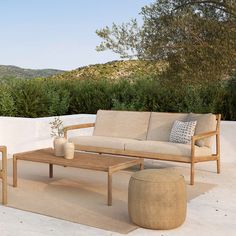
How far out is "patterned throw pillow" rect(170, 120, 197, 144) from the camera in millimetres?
7238

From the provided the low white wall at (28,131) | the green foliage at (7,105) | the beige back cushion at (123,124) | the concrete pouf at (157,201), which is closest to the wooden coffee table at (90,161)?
the concrete pouf at (157,201)

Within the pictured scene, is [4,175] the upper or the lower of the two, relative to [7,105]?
lower

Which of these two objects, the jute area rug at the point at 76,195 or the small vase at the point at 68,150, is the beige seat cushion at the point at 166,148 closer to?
the jute area rug at the point at 76,195

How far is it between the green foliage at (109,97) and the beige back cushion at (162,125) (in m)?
1.95

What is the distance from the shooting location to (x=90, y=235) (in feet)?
14.2

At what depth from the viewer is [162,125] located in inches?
307

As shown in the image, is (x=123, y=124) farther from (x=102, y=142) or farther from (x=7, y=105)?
(x=7, y=105)

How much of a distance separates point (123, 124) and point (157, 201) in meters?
3.80

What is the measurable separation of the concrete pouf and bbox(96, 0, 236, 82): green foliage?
10.0ft

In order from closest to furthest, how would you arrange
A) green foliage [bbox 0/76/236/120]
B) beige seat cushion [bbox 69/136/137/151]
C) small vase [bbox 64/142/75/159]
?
1. small vase [bbox 64/142/75/159]
2. beige seat cushion [bbox 69/136/137/151]
3. green foliage [bbox 0/76/236/120]

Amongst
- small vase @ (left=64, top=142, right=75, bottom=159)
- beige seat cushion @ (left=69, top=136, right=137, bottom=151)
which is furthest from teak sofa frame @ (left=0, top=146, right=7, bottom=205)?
beige seat cushion @ (left=69, top=136, right=137, bottom=151)

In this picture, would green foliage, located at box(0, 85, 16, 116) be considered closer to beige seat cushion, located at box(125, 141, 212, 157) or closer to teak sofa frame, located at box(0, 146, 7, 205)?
beige seat cushion, located at box(125, 141, 212, 157)

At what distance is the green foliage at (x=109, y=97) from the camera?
973cm

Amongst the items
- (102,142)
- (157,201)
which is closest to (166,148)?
(102,142)
